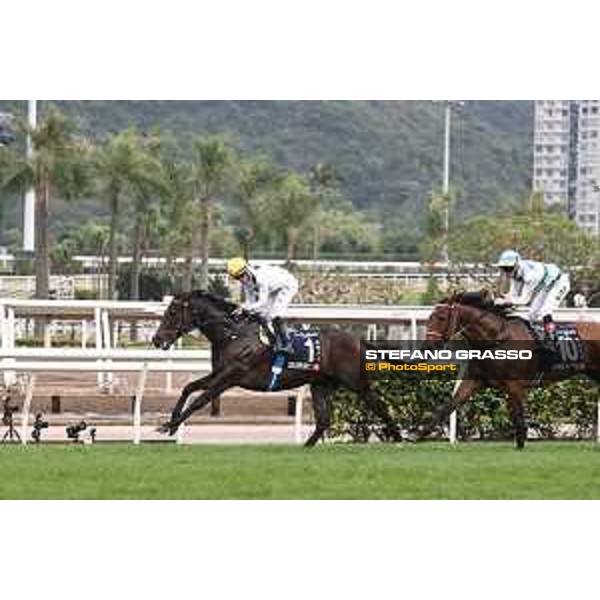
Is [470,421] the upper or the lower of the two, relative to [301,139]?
lower

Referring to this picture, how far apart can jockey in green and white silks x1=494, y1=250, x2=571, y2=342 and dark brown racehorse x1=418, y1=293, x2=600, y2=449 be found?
16cm

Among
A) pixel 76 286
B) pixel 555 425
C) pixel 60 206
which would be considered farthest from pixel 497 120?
pixel 555 425

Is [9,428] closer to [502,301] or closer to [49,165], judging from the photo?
[502,301]

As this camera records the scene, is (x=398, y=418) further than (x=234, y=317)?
Yes

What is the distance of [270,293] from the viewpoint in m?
13.1

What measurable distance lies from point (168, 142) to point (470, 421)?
3360cm

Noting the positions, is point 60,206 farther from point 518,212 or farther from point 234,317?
point 234,317

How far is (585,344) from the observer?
13.4 metres

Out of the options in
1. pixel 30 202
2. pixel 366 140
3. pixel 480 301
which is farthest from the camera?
pixel 366 140

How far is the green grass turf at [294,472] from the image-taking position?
998cm

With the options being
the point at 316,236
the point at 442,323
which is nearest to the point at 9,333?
the point at 442,323

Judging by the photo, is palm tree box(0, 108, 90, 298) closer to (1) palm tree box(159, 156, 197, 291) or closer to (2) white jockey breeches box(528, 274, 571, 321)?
(1) palm tree box(159, 156, 197, 291)

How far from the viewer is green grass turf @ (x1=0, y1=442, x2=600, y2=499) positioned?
32.8 feet

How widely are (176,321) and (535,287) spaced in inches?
111
